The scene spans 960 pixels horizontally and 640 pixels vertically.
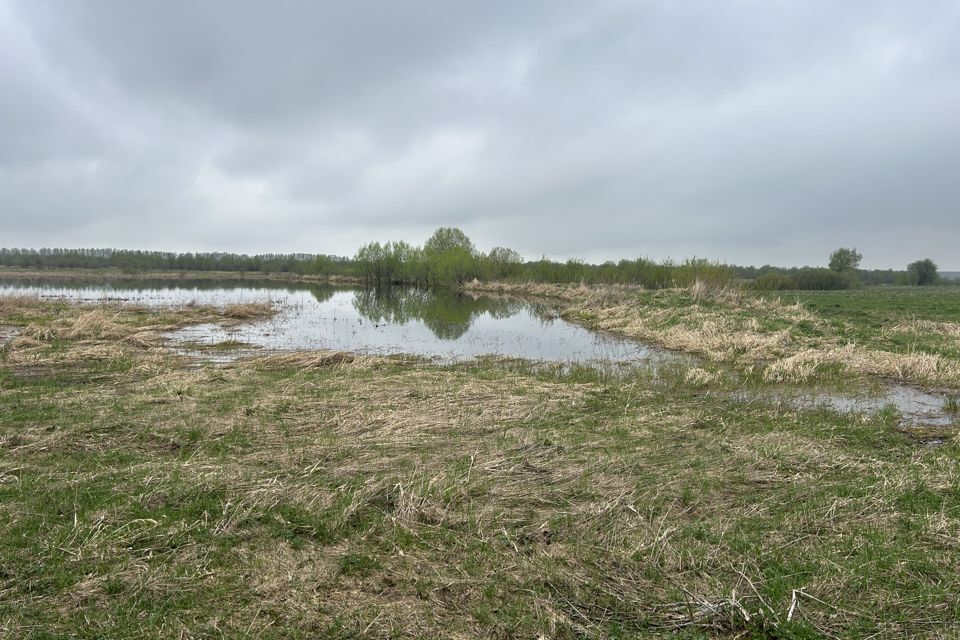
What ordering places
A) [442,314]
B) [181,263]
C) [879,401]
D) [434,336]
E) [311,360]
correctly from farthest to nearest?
[181,263]
[442,314]
[434,336]
[311,360]
[879,401]

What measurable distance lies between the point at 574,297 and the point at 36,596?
3759 centimetres

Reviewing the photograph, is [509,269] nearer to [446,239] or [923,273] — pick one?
[446,239]

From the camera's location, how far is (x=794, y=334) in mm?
16188

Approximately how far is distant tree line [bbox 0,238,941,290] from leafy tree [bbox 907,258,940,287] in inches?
4.0

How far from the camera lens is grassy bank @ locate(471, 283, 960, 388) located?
37.7ft

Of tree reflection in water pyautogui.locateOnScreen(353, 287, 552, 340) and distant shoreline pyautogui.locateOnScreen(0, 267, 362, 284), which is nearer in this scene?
tree reflection in water pyautogui.locateOnScreen(353, 287, 552, 340)

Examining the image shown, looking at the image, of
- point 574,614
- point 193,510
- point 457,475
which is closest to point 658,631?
point 574,614

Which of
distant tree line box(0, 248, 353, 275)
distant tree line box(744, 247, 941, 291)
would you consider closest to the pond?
distant tree line box(744, 247, 941, 291)

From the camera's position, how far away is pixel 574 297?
129 feet

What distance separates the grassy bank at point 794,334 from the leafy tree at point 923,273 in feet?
165

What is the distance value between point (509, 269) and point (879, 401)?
177 ft

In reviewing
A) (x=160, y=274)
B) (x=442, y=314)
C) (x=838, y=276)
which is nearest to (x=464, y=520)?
(x=442, y=314)

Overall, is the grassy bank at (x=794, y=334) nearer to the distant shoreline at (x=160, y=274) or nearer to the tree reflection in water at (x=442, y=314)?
the tree reflection in water at (x=442, y=314)

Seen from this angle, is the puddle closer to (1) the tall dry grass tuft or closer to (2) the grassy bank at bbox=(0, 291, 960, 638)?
(2) the grassy bank at bbox=(0, 291, 960, 638)
